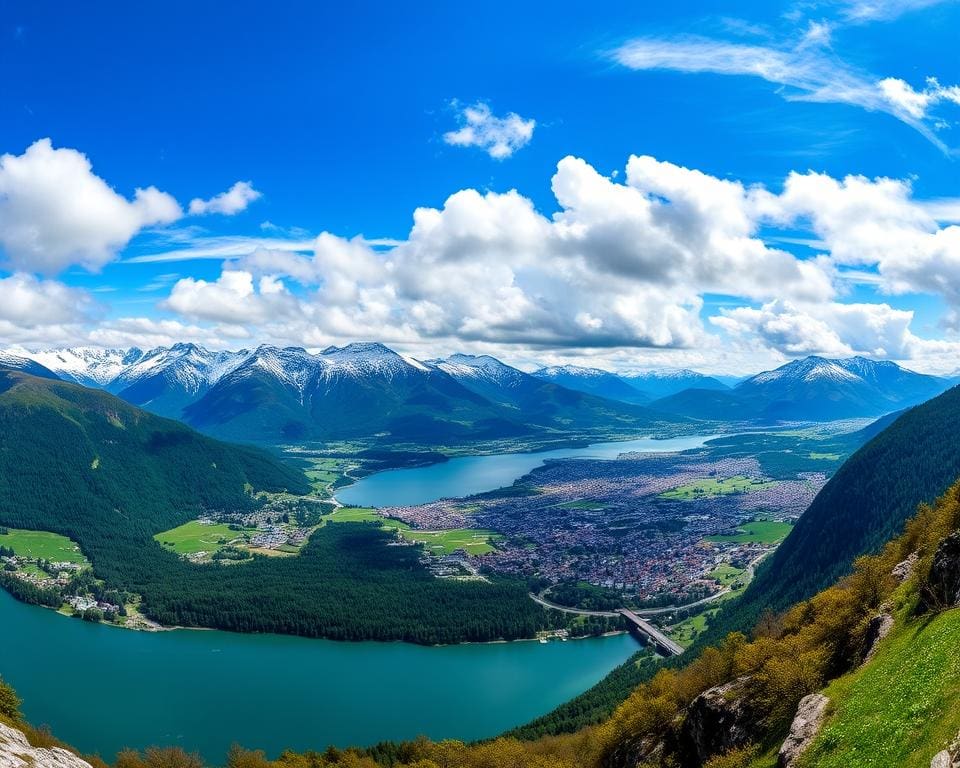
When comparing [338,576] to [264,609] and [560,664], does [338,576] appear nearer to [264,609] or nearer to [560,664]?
[264,609]

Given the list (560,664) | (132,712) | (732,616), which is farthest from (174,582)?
(732,616)

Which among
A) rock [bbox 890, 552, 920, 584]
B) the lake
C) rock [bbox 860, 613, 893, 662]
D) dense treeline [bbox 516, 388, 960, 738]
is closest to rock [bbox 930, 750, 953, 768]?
rock [bbox 860, 613, 893, 662]

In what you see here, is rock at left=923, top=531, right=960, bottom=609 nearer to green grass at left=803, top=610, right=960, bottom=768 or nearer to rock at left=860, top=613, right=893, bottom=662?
green grass at left=803, top=610, right=960, bottom=768

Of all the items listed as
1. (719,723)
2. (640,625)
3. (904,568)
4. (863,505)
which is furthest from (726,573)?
(719,723)

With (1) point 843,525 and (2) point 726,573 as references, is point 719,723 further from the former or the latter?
(2) point 726,573

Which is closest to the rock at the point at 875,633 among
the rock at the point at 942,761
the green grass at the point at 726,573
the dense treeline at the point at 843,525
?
the rock at the point at 942,761

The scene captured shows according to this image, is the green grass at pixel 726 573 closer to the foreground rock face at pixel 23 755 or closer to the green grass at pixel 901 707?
the green grass at pixel 901 707
